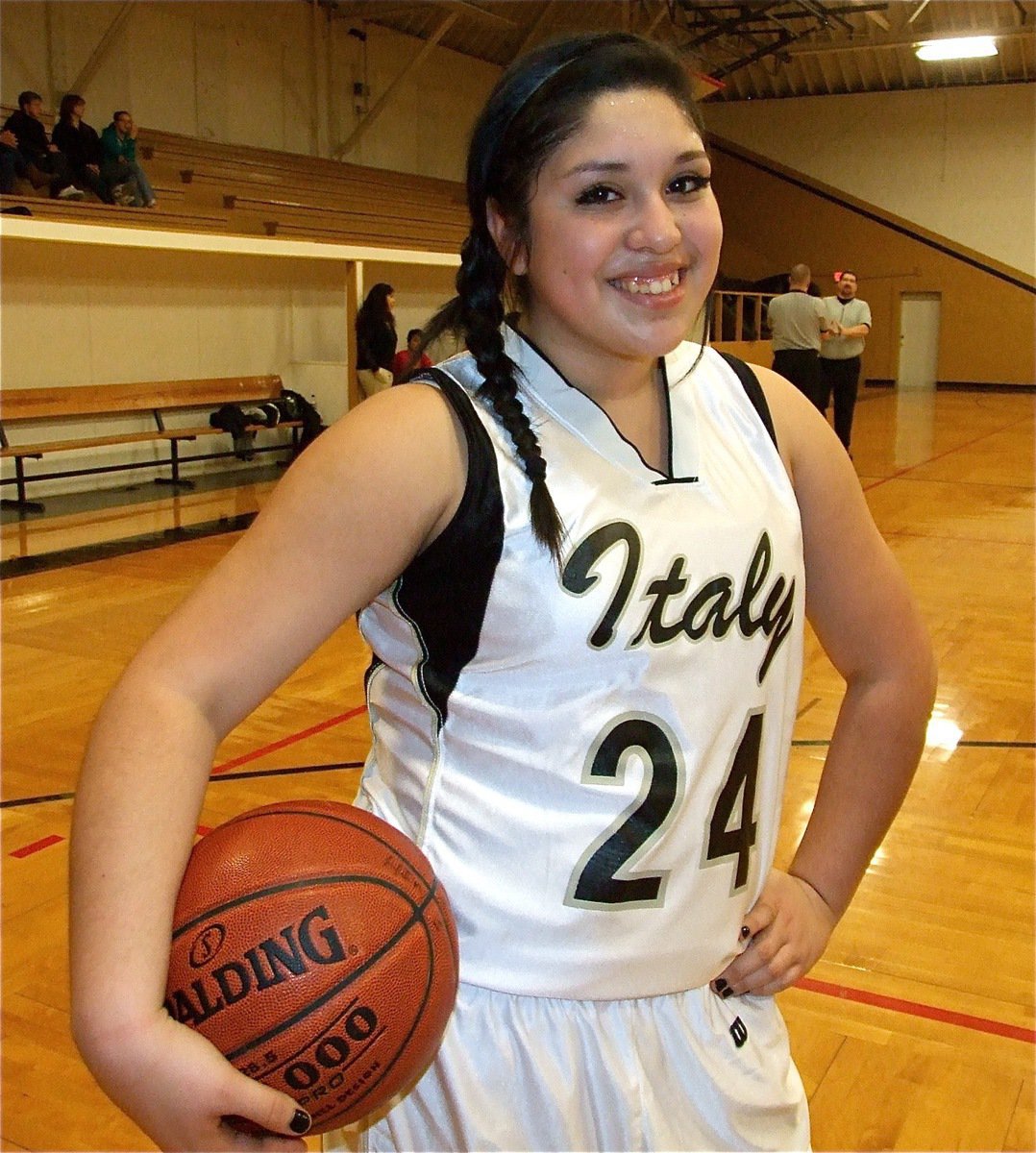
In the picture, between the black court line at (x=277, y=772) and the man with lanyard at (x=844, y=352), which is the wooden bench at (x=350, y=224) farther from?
the black court line at (x=277, y=772)

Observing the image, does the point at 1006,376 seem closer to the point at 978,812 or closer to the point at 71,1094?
the point at 978,812

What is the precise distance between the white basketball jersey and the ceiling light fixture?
1615 centimetres

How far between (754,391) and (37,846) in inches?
92.6

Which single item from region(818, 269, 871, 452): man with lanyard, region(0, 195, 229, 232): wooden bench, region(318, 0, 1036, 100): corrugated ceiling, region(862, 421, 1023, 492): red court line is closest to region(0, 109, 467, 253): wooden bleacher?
region(0, 195, 229, 232): wooden bench

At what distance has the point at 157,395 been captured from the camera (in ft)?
29.1

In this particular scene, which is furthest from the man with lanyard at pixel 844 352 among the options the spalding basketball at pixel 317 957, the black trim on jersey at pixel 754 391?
the spalding basketball at pixel 317 957

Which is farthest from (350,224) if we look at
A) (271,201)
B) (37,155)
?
(37,155)

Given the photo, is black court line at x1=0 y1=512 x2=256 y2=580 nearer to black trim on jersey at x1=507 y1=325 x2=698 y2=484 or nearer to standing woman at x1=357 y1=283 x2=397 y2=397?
standing woman at x1=357 y1=283 x2=397 y2=397

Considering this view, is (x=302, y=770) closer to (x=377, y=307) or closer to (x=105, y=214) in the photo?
(x=377, y=307)

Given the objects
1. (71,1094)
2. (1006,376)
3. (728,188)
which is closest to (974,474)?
(71,1094)

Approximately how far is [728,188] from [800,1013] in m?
19.8

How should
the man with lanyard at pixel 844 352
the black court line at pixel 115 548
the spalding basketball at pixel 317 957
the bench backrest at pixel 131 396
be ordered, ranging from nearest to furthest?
the spalding basketball at pixel 317 957, the black court line at pixel 115 548, the bench backrest at pixel 131 396, the man with lanyard at pixel 844 352

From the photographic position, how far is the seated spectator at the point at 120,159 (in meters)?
8.96

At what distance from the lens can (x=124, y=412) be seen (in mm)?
8688
